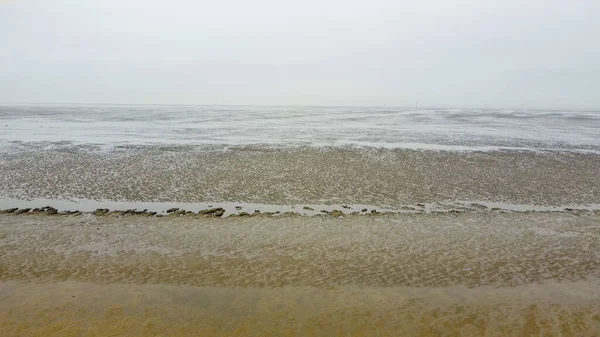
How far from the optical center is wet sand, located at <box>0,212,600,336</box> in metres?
6.94

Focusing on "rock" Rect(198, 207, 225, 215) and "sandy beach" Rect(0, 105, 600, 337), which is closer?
"sandy beach" Rect(0, 105, 600, 337)

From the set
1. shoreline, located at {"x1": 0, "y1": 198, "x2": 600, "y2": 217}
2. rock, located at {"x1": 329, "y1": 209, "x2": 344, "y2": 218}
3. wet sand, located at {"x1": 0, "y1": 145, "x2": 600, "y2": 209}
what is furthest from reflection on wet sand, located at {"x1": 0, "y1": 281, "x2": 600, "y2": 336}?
wet sand, located at {"x1": 0, "y1": 145, "x2": 600, "y2": 209}

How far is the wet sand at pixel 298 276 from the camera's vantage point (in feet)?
22.8

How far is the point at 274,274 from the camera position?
907 cm

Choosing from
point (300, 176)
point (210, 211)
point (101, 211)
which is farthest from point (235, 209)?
point (300, 176)

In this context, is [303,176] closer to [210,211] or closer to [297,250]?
[210,211]

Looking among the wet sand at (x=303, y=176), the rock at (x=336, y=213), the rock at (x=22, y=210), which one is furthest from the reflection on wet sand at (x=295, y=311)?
the wet sand at (x=303, y=176)

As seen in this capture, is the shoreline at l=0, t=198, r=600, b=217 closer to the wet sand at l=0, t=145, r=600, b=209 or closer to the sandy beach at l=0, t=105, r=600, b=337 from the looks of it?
the sandy beach at l=0, t=105, r=600, b=337

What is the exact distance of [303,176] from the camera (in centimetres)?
2058

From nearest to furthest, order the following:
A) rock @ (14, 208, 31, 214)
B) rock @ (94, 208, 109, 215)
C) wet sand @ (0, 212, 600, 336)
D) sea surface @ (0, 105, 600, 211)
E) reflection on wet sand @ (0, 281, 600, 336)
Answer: reflection on wet sand @ (0, 281, 600, 336) < wet sand @ (0, 212, 600, 336) < rock @ (14, 208, 31, 214) < rock @ (94, 208, 109, 215) < sea surface @ (0, 105, 600, 211)

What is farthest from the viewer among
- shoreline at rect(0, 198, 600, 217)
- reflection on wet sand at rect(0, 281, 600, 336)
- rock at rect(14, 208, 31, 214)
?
shoreline at rect(0, 198, 600, 217)

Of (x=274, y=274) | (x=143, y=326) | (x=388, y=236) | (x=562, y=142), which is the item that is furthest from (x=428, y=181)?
(x=562, y=142)

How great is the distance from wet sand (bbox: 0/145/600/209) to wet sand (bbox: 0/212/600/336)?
3409mm

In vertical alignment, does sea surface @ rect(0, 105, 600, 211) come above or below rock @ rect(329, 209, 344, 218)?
above
